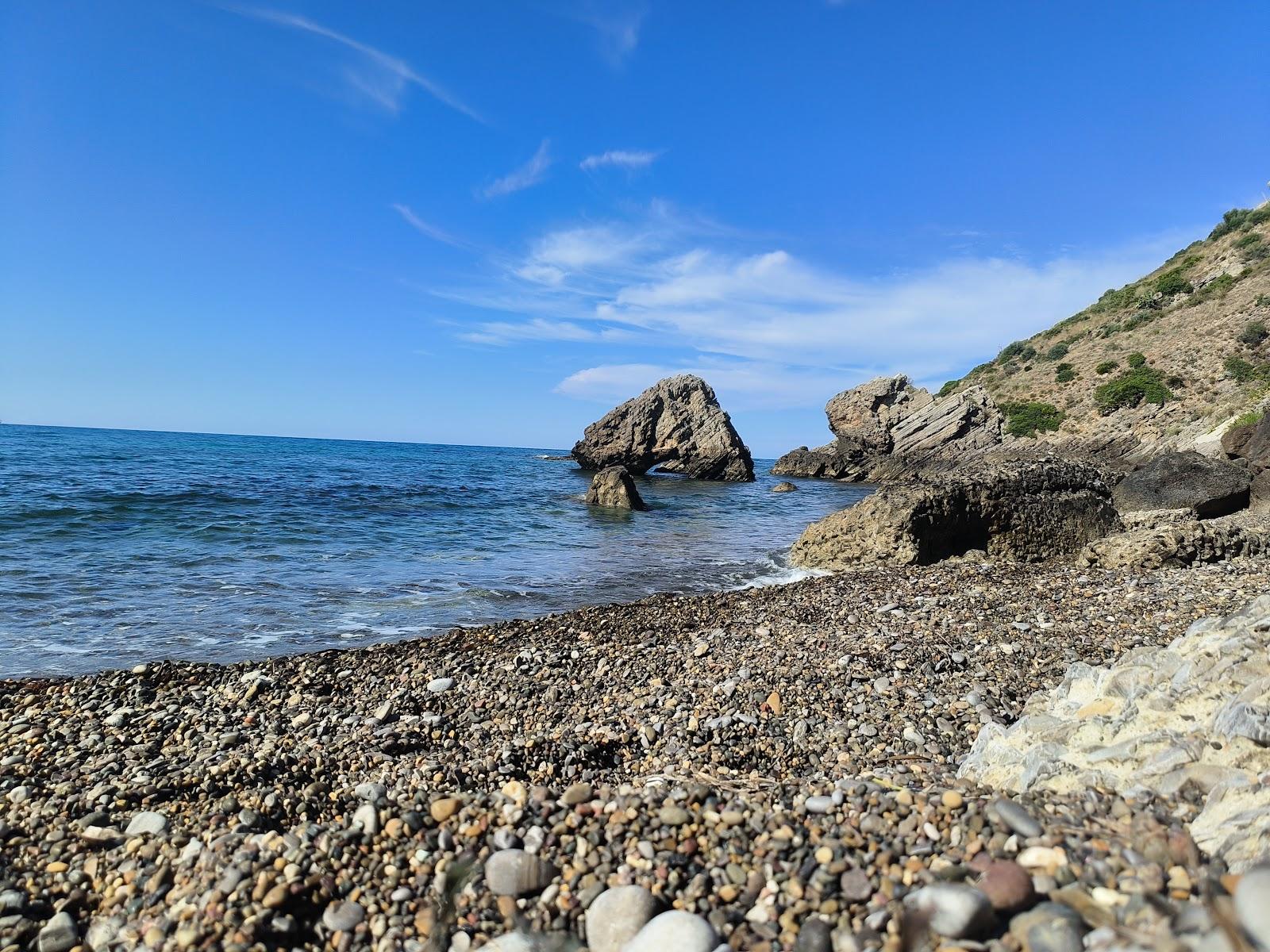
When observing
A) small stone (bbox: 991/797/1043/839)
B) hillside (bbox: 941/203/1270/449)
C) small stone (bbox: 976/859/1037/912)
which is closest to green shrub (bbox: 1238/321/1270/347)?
hillside (bbox: 941/203/1270/449)

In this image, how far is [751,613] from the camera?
945cm

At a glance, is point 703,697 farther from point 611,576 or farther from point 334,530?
point 334,530

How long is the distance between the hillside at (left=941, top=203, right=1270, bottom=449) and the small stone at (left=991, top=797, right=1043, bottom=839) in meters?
29.5

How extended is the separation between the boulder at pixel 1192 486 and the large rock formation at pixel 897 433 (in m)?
29.0

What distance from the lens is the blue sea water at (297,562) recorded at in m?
9.16

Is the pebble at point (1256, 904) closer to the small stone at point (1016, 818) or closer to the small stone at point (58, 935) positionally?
the small stone at point (1016, 818)

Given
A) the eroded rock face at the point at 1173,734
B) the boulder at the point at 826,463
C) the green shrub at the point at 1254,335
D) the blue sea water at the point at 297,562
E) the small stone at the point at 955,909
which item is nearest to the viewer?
the small stone at the point at 955,909

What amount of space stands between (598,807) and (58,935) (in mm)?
2341

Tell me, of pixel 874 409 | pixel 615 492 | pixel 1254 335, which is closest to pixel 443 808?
pixel 615 492

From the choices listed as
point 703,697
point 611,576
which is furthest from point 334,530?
point 703,697

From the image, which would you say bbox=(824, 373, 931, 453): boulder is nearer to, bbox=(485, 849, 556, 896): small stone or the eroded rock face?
the eroded rock face

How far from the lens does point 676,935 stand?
2467 millimetres

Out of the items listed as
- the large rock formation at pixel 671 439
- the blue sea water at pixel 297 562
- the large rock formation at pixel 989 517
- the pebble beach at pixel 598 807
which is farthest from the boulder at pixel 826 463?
the pebble beach at pixel 598 807

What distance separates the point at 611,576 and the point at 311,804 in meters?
10.3
